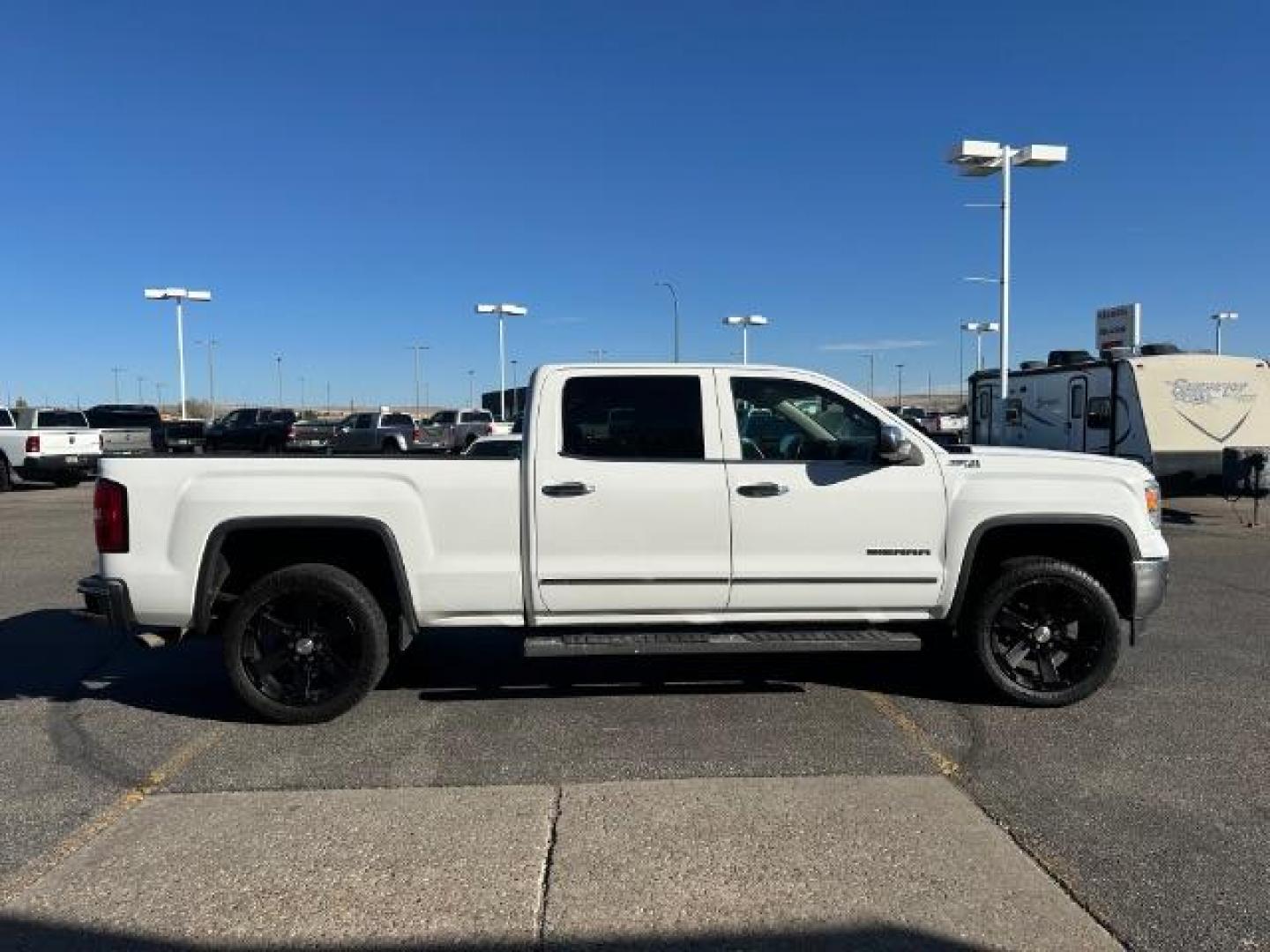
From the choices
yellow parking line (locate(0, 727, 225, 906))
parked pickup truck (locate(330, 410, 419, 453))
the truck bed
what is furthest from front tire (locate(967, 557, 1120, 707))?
parked pickup truck (locate(330, 410, 419, 453))

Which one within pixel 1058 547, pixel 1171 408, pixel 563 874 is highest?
pixel 1171 408

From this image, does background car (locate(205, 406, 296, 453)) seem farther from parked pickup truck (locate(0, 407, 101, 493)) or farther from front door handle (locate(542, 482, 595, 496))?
front door handle (locate(542, 482, 595, 496))

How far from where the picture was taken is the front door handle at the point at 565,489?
203 inches

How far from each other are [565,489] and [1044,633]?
2.72 m

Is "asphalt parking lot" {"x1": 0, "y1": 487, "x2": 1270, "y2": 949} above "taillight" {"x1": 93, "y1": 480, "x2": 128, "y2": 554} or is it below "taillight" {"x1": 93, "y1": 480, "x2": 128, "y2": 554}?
below

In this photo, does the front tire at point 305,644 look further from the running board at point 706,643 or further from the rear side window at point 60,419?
the rear side window at point 60,419

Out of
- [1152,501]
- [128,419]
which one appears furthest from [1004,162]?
[128,419]

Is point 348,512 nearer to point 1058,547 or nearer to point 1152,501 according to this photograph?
point 1058,547

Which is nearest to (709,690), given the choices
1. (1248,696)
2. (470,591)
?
(470,591)

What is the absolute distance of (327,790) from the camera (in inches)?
171

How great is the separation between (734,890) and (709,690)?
2.38 metres

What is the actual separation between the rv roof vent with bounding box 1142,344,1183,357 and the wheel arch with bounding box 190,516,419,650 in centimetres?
1616

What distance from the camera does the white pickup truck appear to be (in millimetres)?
5102

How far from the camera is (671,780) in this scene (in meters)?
4.41
